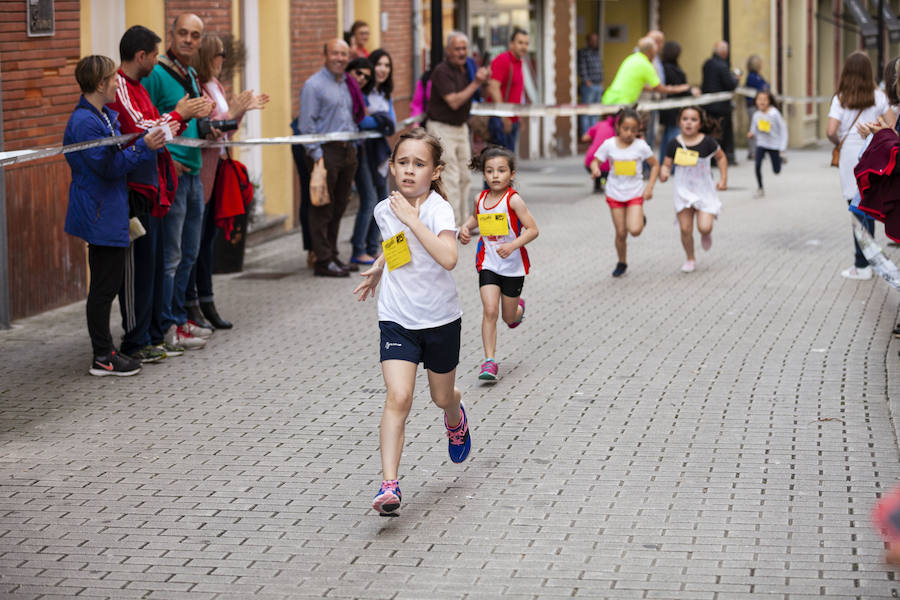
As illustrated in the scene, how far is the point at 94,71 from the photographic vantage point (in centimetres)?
816

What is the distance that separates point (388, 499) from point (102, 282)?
3.51 meters

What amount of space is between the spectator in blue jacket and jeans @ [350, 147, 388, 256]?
15.6 feet

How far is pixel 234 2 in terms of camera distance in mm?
14812

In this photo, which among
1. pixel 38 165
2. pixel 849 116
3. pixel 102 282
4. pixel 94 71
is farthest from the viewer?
pixel 849 116

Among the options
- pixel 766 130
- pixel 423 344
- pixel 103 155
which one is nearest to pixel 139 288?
pixel 103 155

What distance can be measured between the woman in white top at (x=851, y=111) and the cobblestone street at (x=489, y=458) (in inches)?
39.5

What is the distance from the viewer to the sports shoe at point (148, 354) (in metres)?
9.11

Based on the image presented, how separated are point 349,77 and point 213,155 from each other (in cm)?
307

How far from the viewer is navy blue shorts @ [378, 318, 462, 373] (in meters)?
6.02

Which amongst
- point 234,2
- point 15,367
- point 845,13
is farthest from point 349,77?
point 845,13

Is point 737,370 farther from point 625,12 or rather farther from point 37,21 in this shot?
point 625,12

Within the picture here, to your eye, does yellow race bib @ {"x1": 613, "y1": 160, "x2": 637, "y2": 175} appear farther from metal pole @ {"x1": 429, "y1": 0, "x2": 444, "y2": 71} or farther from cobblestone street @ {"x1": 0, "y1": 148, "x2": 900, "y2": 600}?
metal pole @ {"x1": 429, "y1": 0, "x2": 444, "y2": 71}

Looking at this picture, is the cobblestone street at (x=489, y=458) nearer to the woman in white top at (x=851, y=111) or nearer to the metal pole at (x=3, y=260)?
the metal pole at (x=3, y=260)

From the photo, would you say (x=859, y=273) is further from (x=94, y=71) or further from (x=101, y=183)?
(x=94, y=71)
